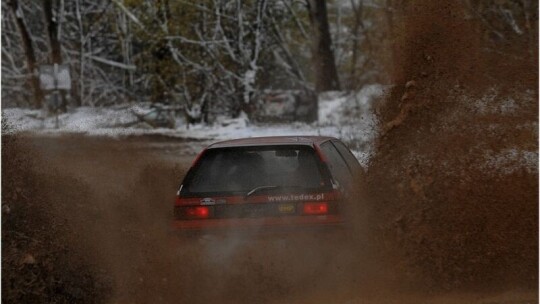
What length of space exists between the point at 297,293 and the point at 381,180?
1465 mm

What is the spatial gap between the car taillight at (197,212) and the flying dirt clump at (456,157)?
1.57 meters

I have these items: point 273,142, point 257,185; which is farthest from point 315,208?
point 273,142

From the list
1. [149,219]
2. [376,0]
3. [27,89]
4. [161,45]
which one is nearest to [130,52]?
[27,89]

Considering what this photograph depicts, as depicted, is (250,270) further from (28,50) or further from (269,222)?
(28,50)

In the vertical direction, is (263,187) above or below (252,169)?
below

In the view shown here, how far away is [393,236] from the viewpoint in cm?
838

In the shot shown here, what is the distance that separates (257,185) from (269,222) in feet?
1.28

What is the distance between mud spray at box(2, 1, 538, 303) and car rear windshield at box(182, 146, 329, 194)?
509 mm

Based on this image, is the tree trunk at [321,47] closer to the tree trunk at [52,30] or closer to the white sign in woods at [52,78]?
the white sign in woods at [52,78]

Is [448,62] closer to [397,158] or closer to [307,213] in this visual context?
[397,158]

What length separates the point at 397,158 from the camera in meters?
9.08

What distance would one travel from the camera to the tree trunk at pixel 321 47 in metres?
32.2

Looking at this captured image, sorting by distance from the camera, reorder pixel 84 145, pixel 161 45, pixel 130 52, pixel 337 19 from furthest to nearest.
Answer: pixel 337 19
pixel 130 52
pixel 161 45
pixel 84 145

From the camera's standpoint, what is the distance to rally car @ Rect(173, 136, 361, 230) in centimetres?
843
